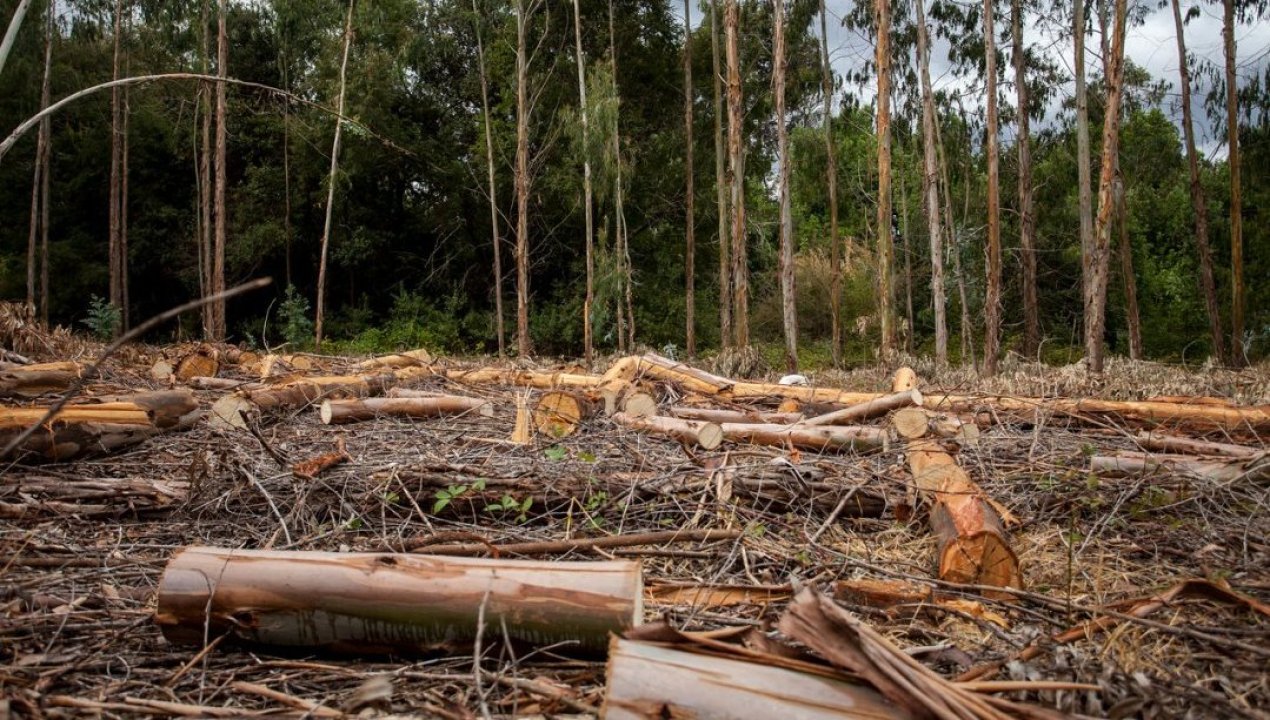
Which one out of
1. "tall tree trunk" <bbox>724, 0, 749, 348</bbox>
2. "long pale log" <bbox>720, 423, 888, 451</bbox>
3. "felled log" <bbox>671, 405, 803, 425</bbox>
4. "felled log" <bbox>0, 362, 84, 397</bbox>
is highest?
"tall tree trunk" <bbox>724, 0, 749, 348</bbox>

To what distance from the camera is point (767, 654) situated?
1.94m

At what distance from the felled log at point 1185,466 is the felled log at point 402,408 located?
4405 millimetres

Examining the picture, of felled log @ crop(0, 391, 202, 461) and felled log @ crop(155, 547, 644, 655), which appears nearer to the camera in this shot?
felled log @ crop(155, 547, 644, 655)

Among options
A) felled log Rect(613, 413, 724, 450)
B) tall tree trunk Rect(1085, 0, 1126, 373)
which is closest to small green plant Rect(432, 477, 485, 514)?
felled log Rect(613, 413, 724, 450)

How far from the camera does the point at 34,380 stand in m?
6.36

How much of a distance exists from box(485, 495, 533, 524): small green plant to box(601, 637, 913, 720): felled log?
186 centimetres

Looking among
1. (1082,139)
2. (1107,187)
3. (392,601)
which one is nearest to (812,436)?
(392,601)

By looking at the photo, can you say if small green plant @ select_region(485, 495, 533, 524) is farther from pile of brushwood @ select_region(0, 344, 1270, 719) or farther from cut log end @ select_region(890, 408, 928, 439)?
cut log end @ select_region(890, 408, 928, 439)

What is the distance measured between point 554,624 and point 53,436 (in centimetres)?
402

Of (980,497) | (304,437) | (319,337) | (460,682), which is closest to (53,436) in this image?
(304,437)

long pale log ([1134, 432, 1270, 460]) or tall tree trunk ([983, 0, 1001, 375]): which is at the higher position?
tall tree trunk ([983, 0, 1001, 375])

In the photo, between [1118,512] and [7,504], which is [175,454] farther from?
[1118,512]

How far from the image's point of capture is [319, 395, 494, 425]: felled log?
21.1 ft

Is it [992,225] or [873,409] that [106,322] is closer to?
[873,409]
